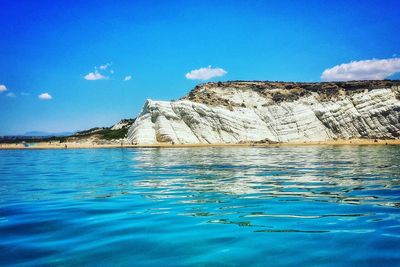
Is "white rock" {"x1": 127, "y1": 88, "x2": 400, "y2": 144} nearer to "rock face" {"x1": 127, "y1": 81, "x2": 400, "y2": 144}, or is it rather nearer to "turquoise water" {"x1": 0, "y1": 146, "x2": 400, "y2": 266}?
"rock face" {"x1": 127, "y1": 81, "x2": 400, "y2": 144}

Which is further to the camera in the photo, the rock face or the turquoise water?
the rock face

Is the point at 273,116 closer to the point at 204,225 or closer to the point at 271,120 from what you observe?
the point at 271,120

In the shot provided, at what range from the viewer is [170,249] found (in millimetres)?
5414

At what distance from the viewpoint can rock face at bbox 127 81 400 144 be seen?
54344mm

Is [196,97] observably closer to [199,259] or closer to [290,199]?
[290,199]

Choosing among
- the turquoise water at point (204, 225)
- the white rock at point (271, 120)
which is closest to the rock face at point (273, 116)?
the white rock at point (271, 120)

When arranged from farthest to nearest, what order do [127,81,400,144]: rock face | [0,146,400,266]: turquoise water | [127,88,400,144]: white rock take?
[127,81,400,144]: rock face
[127,88,400,144]: white rock
[0,146,400,266]: turquoise water

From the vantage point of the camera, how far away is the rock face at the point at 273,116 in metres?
54.3

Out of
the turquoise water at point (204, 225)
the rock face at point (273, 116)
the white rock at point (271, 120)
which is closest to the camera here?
the turquoise water at point (204, 225)

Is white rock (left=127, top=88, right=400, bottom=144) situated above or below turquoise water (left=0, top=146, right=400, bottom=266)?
above

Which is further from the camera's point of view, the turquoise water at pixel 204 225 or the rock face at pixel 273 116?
the rock face at pixel 273 116

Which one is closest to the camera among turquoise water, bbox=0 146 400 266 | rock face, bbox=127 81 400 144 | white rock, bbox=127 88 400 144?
turquoise water, bbox=0 146 400 266

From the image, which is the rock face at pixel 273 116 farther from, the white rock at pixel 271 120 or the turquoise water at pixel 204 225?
the turquoise water at pixel 204 225

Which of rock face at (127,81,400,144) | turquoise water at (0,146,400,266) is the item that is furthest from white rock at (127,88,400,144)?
turquoise water at (0,146,400,266)
